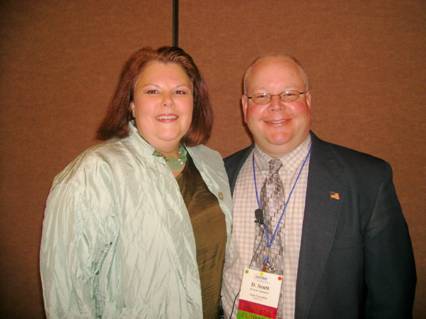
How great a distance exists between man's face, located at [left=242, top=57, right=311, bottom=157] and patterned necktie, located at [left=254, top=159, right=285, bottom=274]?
15 cm

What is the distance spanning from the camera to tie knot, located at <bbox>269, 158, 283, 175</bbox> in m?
1.46

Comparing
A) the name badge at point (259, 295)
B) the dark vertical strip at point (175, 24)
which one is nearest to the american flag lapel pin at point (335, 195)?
the name badge at point (259, 295)

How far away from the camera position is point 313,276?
1196 mm

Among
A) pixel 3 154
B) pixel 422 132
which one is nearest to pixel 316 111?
pixel 422 132

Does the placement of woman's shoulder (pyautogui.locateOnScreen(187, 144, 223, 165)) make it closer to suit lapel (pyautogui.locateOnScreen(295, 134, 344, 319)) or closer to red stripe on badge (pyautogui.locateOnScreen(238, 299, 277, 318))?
suit lapel (pyautogui.locateOnScreen(295, 134, 344, 319))

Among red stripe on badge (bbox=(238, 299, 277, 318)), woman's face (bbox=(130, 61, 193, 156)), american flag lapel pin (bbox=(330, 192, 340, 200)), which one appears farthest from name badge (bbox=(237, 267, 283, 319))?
woman's face (bbox=(130, 61, 193, 156))

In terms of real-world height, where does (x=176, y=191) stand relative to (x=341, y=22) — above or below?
below

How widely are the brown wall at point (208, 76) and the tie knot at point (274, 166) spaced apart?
453mm

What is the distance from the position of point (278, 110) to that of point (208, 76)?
0.70 meters

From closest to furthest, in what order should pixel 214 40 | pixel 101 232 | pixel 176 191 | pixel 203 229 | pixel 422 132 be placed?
pixel 101 232
pixel 176 191
pixel 203 229
pixel 422 132
pixel 214 40

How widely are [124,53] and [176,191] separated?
130 cm

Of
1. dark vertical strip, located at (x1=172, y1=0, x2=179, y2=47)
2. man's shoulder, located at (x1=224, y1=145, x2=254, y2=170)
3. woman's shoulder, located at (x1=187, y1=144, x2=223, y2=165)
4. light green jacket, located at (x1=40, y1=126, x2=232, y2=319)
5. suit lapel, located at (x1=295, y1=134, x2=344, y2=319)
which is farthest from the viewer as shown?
dark vertical strip, located at (x1=172, y1=0, x2=179, y2=47)

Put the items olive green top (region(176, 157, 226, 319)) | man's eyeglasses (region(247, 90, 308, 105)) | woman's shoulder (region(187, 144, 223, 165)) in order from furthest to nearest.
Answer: woman's shoulder (region(187, 144, 223, 165))
man's eyeglasses (region(247, 90, 308, 105))
olive green top (region(176, 157, 226, 319))

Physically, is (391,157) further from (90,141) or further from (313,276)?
(90,141)
